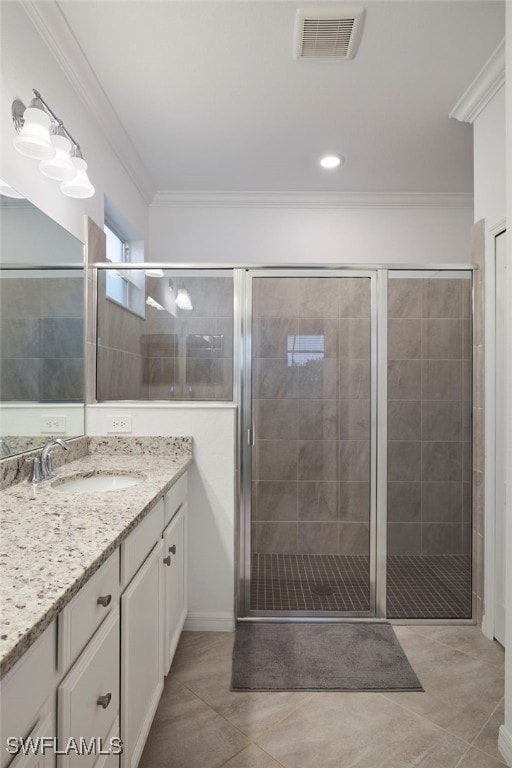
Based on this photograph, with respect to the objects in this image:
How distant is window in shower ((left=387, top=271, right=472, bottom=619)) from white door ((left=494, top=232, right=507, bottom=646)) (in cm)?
21

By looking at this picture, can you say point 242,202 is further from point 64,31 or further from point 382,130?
point 64,31

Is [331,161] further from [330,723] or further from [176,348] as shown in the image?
[330,723]

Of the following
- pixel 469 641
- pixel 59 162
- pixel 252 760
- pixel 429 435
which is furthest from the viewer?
pixel 429 435

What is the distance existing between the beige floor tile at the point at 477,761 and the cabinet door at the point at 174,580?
1061mm

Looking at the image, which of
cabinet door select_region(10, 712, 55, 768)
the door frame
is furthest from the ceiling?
cabinet door select_region(10, 712, 55, 768)

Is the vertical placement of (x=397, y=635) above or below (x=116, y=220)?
below

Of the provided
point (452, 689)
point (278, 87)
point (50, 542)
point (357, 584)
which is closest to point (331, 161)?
point (278, 87)

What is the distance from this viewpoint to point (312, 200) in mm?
3471

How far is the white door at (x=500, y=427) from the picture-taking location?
2.13 meters

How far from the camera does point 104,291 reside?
7.80 ft

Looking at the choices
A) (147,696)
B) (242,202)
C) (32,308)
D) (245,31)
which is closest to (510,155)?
(245,31)

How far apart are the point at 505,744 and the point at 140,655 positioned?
1255mm

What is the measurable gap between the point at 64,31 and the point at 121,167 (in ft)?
3.19

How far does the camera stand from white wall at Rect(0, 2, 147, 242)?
5.10ft
